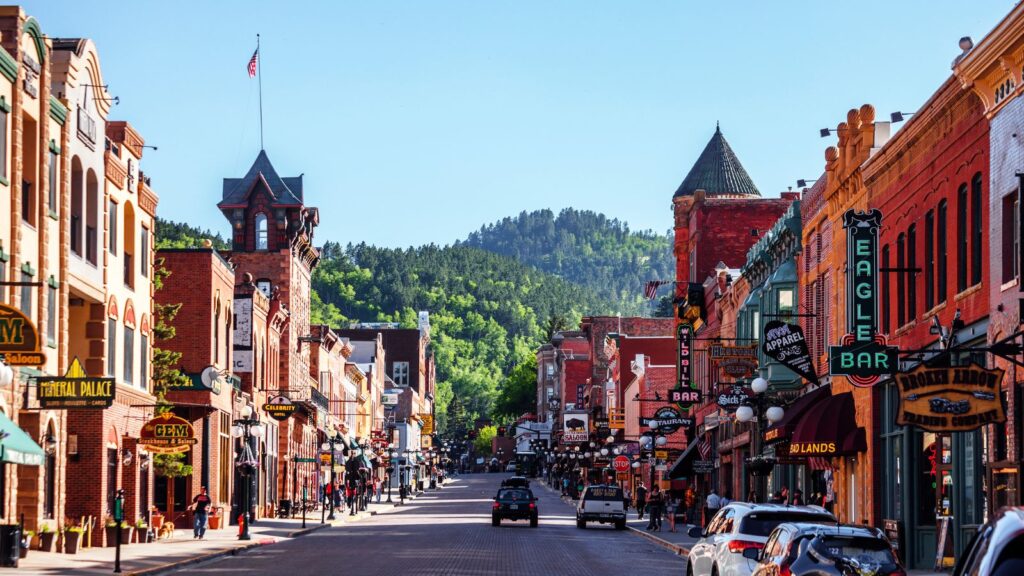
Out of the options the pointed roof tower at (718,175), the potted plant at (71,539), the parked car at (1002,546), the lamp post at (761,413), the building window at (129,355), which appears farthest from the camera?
the pointed roof tower at (718,175)

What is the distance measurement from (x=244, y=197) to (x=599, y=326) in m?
56.9

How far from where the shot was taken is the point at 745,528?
23.9 m

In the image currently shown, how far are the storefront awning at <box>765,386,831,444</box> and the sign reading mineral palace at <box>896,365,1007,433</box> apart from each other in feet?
55.2

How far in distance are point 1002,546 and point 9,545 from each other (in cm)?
2793

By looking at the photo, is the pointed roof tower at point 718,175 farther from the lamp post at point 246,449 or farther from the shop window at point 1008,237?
the shop window at point 1008,237

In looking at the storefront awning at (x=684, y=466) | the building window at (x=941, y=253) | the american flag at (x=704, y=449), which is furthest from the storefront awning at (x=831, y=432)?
the storefront awning at (x=684, y=466)

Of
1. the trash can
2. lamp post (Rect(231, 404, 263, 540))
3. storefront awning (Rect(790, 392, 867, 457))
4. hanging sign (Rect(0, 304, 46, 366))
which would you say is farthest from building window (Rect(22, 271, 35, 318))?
storefront awning (Rect(790, 392, 867, 457))

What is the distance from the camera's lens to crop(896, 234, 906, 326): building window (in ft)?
120

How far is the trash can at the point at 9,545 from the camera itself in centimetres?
3356

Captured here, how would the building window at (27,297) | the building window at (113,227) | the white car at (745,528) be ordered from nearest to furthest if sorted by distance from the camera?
the white car at (745,528) < the building window at (27,297) < the building window at (113,227)

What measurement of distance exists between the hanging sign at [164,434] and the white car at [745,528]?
74.2ft

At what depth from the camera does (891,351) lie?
3009 cm

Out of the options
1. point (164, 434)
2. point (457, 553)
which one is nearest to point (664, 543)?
point (457, 553)

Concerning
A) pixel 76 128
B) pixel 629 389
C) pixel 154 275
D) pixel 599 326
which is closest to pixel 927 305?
pixel 76 128
